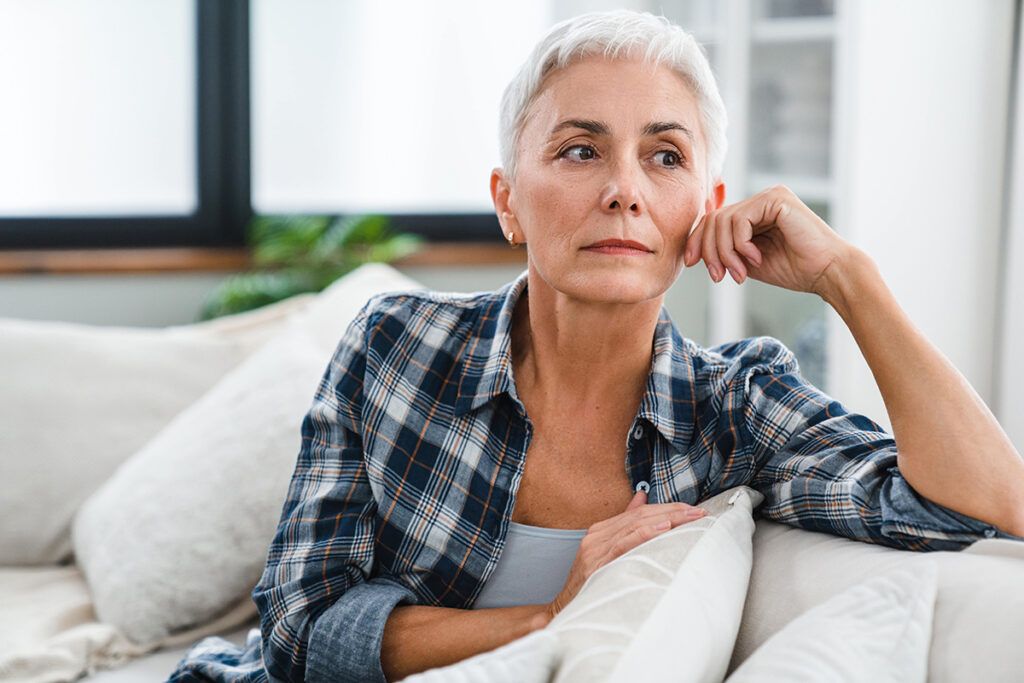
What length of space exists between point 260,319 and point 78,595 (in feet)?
2.14

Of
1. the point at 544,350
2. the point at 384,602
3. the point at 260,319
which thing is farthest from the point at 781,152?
the point at 384,602

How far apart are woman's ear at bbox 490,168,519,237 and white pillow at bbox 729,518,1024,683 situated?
495 mm

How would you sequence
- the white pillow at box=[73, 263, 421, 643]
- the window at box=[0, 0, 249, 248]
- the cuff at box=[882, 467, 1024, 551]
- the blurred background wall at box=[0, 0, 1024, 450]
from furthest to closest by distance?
the window at box=[0, 0, 249, 248] → the blurred background wall at box=[0, 0, 1024, 450] → the white pillow at box=[73, 263, 421, 643] → the cuff at box=[882, 467, 1024, 551]

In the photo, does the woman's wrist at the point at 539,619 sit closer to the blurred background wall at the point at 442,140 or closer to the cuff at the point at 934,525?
the cuff at the point at 934,525

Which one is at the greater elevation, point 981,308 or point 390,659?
point 981,308

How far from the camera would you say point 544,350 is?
1424 millimetres

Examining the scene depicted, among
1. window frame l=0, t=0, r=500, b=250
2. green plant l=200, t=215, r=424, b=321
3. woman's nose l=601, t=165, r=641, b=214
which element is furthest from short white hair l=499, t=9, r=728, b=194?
window frame l=0, t=0, r=500, b=250

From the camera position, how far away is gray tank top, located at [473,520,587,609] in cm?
134

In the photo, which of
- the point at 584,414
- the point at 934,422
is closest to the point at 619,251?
the point at 584,414

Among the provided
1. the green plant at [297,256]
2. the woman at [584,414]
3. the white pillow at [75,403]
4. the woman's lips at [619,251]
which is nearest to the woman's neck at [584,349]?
the woman at [584,414]

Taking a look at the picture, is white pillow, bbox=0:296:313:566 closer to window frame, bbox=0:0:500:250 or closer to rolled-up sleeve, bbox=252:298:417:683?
rolled-up sleeve, bbox=252:298:417:683

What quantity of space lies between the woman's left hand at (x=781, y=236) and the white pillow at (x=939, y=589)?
0.99 ft

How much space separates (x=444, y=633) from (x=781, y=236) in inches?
24.6

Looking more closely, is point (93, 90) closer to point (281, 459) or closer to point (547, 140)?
point (281, 459)
